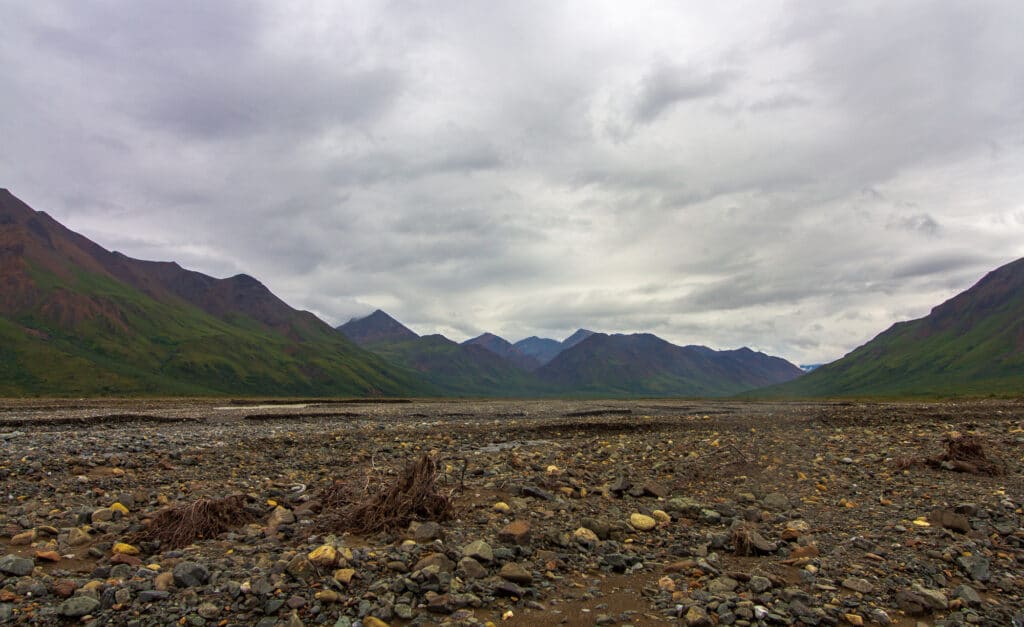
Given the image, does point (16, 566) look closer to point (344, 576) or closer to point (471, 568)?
point (344, 576)

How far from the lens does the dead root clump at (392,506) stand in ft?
33.7

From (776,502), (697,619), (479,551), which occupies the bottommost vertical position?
(697,619)

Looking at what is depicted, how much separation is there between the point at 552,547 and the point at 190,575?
5.74 metres

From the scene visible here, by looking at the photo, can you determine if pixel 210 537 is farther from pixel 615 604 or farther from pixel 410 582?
pixel 615 604

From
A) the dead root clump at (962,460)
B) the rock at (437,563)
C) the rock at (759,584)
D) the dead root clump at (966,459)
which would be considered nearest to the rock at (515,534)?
the rock at (437,563)

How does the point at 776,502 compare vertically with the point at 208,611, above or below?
above

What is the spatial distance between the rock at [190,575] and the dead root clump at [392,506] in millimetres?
2470

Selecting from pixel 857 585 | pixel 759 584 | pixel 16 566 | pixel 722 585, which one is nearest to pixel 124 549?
pixel 16 566

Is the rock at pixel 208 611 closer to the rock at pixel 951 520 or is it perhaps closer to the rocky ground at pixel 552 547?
the rocky ground at pixel 552 547

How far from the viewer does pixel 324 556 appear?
845 centimetres

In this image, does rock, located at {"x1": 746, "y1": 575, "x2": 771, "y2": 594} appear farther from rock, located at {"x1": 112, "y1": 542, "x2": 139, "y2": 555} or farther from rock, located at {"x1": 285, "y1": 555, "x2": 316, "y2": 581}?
rock, located at {"x1": 112, "y1": 542, "x2": 139, "y2": 555}

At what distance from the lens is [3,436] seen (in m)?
27.2

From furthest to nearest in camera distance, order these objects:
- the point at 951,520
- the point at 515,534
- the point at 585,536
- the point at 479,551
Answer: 1. the point at 951,520
2. the point at 585,536
3. the point at 515,534
4. the point at 479,551

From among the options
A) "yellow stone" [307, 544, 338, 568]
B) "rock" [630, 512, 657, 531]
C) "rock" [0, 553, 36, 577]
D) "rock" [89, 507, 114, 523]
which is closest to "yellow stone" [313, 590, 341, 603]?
"yellow stone" [307, 544, 338, 568]
